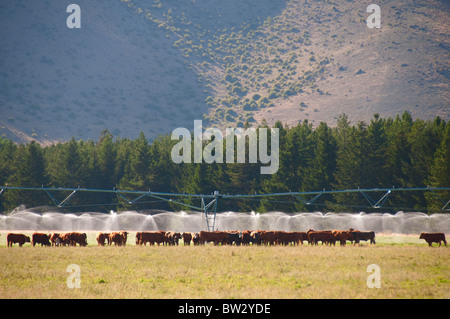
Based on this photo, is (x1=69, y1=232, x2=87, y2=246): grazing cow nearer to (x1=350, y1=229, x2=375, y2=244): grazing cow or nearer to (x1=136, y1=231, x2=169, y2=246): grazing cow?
(x1=136, y1=231, x2=169, y2=246): grazing cow

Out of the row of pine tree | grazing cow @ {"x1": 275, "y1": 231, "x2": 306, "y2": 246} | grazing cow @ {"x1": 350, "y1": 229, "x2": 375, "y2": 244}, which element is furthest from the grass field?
the row of pine tree

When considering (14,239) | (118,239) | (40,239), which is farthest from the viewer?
(118,239)

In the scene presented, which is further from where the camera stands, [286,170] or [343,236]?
[286,170]

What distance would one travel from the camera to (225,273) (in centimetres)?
2770

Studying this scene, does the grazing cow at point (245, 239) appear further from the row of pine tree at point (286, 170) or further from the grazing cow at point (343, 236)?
the row of pine tree at point (286, 170)

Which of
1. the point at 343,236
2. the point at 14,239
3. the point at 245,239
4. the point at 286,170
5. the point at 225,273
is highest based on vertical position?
the point at 286,170

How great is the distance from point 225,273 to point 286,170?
181 feet

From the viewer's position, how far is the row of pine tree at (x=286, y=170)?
7394 centimetres

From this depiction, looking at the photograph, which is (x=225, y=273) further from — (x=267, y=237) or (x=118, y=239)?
(x=118, y=239)

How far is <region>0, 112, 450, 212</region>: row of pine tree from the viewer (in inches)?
2911

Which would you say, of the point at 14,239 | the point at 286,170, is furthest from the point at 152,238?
the point at 286,170
